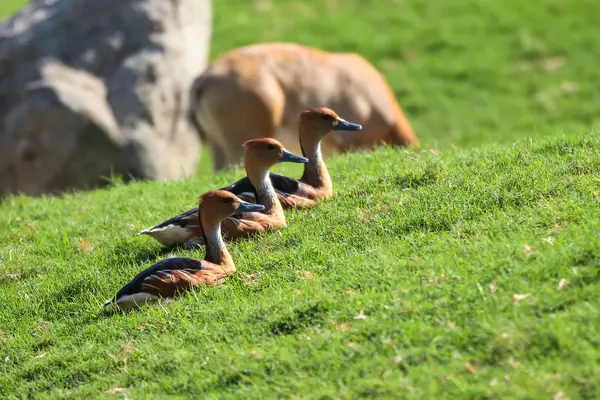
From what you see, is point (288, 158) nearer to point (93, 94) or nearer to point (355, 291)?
point (355, 291)

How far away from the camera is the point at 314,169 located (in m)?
8.88

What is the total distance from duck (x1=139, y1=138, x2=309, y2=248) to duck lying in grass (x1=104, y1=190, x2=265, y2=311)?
47 cm

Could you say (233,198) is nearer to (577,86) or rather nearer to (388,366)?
(388,366)

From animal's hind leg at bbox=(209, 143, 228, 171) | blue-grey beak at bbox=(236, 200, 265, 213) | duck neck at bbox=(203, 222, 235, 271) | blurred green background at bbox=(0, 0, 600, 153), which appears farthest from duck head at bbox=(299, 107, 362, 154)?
blurred green background at bbox=(0, 0, 600, 153)

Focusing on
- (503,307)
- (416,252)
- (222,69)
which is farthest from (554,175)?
(222,69)

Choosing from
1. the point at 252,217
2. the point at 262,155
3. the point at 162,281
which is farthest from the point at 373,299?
the point at 262,155

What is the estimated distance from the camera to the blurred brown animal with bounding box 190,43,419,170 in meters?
14.2

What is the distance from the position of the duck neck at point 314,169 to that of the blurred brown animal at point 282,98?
16.8 feet

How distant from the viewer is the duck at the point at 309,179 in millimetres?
8609

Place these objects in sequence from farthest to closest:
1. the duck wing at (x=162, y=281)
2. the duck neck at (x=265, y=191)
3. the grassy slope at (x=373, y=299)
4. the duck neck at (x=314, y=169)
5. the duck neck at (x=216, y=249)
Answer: the duck neck at (x=314, y=169), the duck neck at (x=265, y=191), the duck neck at (x=216, y=249), the duck wing at (x=162, y=281), the grassy slope at (x=373, y=299)

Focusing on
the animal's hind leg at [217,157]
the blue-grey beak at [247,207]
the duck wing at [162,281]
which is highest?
the blue-grey beak at [247,207]

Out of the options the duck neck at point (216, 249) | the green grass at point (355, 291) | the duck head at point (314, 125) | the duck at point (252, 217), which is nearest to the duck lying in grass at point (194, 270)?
the duck neck at point (216, 249)

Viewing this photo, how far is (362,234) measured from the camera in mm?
7660

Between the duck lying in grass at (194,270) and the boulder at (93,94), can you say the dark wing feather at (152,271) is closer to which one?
the duck lying in grass at (194,270)
